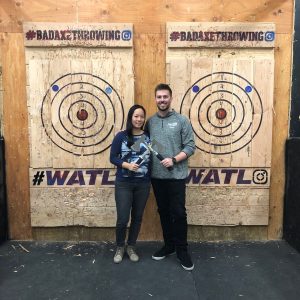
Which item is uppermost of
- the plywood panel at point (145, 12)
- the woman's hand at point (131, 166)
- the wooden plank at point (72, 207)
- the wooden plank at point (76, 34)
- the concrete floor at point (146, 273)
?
the plywood panel at point (145, 12)

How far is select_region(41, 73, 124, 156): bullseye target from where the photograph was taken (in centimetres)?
419

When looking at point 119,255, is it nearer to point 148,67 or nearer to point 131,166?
point 131,166

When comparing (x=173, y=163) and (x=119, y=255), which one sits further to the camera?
(x=119, y=255)

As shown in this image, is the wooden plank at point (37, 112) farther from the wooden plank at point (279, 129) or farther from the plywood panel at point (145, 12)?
the wooden plank at point (279, 129)

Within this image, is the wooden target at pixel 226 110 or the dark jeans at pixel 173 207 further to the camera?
the wooden target at pixel 226 110

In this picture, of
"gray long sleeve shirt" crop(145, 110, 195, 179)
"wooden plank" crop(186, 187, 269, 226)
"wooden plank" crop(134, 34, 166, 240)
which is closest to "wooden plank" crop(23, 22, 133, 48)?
"wooden plank" crop(134, 34, 166, 240)

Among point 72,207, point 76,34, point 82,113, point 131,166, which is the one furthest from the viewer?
point 72,207

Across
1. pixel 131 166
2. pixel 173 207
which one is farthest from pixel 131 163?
pixel 173 207

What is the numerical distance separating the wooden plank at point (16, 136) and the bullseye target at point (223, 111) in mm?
1980

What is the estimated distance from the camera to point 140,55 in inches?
165

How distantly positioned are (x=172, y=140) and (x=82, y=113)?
1271mm

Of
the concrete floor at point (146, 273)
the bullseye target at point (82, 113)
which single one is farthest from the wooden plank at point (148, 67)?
the concrete floor at point (146, 273)

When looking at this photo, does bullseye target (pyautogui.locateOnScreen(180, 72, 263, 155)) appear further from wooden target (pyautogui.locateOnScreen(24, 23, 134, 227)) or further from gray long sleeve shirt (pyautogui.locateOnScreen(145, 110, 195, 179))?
wooden target (pyautogui.locateOnScreen(24, 23, 134, 227))

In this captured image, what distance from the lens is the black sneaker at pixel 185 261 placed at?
3.61 m
